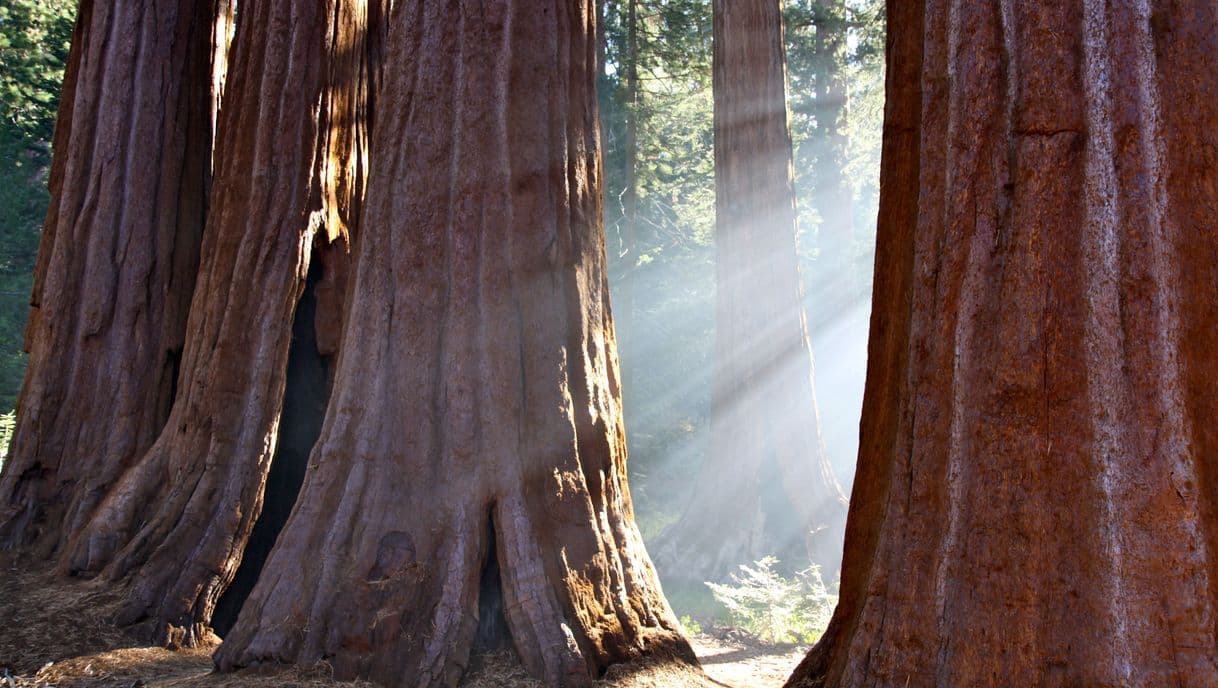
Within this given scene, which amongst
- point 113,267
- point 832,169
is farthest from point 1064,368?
point 832,169

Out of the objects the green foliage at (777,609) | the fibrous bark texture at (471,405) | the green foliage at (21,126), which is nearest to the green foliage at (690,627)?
the green foliage at (777,609)

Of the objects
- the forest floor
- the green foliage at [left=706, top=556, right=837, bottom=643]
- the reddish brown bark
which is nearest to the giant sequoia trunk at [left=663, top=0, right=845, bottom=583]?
the green foliage at [left=706, top=556, right=837, bottom=643]

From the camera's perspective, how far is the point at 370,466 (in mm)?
4949

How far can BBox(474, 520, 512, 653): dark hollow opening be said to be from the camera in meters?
4.76

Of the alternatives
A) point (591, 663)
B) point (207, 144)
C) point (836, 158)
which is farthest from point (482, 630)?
point (836, 158)

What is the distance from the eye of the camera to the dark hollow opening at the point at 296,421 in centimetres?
677

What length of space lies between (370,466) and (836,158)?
85.6ft

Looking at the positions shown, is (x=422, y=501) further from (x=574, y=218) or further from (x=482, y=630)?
(x=574, y=218)

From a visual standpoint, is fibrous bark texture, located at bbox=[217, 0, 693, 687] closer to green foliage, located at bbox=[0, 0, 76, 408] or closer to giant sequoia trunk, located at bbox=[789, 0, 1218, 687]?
giant sequoia trunk, located at bbox=[789, 0, 1218, 687]

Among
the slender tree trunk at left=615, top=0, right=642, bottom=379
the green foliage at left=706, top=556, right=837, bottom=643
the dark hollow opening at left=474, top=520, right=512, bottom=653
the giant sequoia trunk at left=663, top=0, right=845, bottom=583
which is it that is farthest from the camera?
the slender tree trunk at left=615, top=0, right=642, bottom=379

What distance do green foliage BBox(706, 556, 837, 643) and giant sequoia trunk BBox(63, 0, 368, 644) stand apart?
4.72 metres

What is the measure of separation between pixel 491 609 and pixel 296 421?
2776 mm

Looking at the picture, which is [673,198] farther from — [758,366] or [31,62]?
[758,366]

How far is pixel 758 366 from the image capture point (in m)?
11.5
